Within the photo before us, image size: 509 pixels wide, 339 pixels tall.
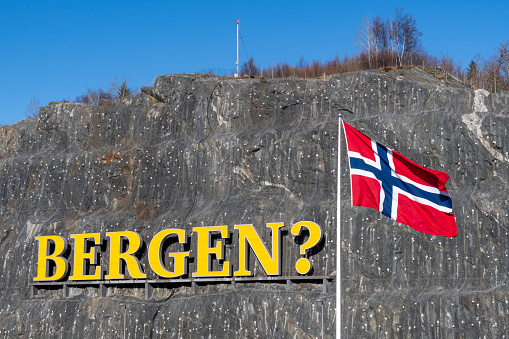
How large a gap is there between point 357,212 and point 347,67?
12614mm

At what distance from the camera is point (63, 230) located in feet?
118

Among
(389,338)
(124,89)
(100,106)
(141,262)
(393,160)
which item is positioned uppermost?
(124,89)

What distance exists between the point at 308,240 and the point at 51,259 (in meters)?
12.3

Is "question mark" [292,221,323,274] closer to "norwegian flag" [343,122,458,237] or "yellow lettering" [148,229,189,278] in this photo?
"yellow lettering" [148,229,189,278]

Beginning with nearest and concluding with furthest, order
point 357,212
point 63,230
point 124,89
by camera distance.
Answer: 1. point 357,212
2. point 63,230
3. point 124,89

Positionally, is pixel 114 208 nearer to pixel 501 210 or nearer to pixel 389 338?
pixel 389 338

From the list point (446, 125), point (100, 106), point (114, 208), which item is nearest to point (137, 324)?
point (114, 208)

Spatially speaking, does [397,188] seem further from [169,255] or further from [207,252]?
[169,255]

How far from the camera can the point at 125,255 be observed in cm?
3369

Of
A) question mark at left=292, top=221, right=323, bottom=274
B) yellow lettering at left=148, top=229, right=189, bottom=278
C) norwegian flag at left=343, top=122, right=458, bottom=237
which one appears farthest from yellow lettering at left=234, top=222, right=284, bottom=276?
norwegian flag at left=343, top=122, right=458, bottom=237

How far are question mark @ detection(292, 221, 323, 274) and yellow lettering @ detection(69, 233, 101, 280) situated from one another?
369 inches

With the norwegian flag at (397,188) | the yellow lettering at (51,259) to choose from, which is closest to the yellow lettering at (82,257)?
the yellow lettering at (51,259)

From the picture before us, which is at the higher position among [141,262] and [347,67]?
[347,67]

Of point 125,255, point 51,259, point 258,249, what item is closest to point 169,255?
point 125,255
